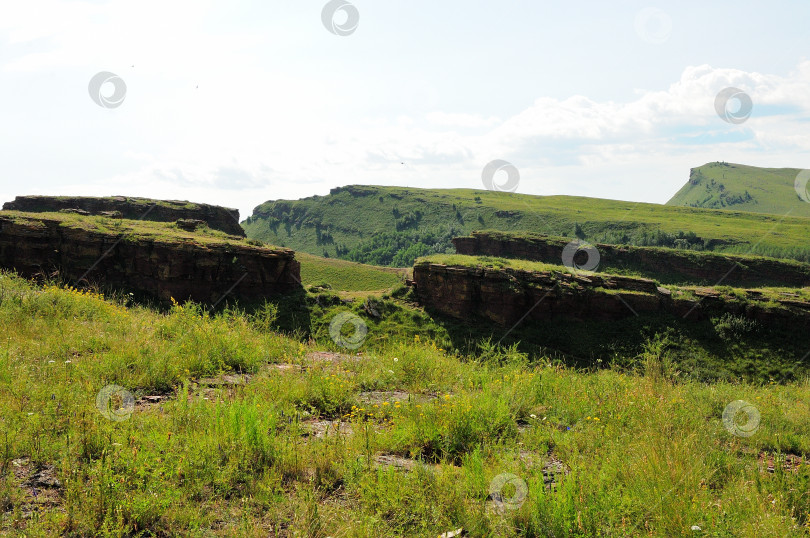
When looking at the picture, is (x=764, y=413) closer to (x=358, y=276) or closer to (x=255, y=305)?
(x=255, y=305)

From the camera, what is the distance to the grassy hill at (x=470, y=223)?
8656 centimetres

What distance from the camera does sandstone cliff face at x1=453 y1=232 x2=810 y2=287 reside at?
196ft

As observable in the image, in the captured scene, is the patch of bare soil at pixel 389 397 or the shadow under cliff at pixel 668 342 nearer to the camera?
the patch of bare soil at pixel 389 397

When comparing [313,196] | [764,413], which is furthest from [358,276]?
[313,196]

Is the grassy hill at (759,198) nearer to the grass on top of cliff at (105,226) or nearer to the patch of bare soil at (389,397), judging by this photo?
the grass on top of cliff at (105,226)

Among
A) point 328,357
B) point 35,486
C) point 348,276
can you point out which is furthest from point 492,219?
point 35,486

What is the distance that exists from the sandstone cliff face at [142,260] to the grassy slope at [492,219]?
7828 cm

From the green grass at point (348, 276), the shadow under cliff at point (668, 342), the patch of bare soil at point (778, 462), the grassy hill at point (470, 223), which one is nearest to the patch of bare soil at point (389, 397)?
the patch of bare soil at point (778, 462)

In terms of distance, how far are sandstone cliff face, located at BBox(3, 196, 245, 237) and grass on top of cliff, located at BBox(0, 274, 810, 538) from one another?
61.0 meters

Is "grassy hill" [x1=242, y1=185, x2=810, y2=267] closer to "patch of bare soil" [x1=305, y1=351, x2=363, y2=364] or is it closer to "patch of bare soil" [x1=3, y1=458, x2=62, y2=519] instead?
"patch of bare soil" [x1=305, y1=351, x2=363, y2=364]

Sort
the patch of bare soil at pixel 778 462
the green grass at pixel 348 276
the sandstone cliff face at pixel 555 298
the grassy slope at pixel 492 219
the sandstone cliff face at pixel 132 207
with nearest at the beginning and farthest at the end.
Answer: the patch of bare soil at pixel 778 462
the sandstone cliff face at pixel 555 298
the sandstone cliff face at pixel 132 207
the green grass at pixel 348 276
the grassy slope at pixel 492 219

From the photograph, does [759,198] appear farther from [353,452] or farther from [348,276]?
[353,452]

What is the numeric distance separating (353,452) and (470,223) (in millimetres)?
122771

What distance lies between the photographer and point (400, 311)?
1523 inches
